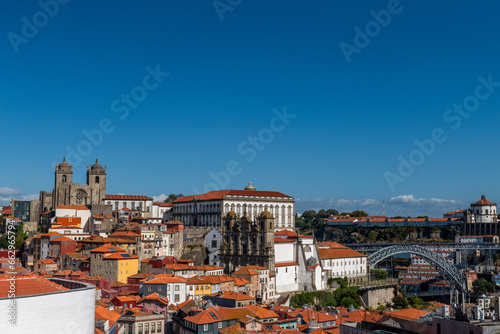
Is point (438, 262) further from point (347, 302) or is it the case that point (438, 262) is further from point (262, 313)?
point (262, 313)

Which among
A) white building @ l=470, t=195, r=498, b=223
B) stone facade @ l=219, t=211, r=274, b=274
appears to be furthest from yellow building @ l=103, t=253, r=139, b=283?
white building @ l=470, t=195, r=498, b=223

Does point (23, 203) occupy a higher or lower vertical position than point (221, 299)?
higher

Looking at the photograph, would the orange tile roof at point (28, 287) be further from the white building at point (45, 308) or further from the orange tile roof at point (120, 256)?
the orange tile roof at point (120, 256)

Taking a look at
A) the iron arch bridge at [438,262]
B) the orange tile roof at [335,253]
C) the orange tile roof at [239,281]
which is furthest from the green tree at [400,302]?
the orange tile roof at [239,281]

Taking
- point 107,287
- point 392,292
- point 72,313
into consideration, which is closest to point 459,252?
point 392,292

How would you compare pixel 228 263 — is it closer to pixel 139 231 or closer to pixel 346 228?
pixel 139 231
